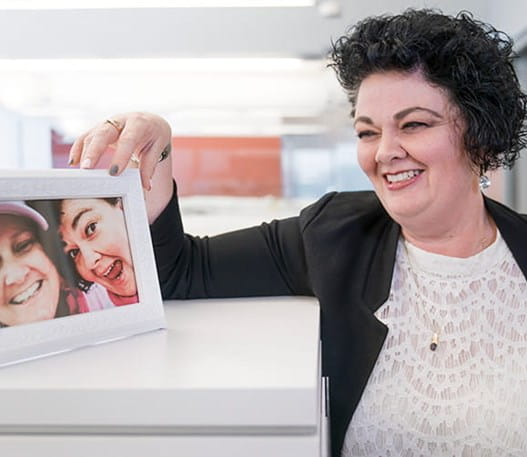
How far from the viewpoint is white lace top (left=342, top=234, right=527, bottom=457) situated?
899 mm

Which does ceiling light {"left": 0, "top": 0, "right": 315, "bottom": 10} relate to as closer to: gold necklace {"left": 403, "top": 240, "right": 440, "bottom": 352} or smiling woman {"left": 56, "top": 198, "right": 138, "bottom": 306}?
gold necklace {"left": 403, "top": 240, "right": 440, "bottom": 352}

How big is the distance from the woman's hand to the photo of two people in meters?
0.07

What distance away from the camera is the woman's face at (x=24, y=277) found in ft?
1.88

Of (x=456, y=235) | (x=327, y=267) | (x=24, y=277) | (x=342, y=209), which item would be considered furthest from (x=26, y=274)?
(x=456, y=235)

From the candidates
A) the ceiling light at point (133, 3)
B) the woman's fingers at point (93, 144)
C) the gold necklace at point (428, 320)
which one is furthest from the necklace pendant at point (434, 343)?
the ceiling light at point (133, 3)

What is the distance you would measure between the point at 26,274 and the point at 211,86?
9.71 ft

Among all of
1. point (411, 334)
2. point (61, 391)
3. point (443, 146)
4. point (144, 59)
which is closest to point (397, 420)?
point (411, 334)

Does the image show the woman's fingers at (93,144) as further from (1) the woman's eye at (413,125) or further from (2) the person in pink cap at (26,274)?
(1) the woman's eye at (413,125)

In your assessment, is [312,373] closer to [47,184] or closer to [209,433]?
[209,433]

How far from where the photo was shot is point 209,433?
0.47m

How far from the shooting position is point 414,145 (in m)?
0.99

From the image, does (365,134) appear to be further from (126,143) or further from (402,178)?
(126,143)

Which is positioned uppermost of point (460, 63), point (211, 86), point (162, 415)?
point (211, 86)

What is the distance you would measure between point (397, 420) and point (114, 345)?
496mm
